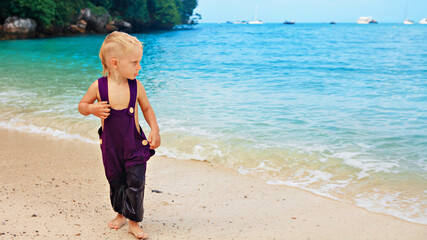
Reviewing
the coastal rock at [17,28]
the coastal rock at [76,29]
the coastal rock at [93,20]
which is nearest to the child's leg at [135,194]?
the coastal rock at [17,28]

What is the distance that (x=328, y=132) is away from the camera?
261 inches

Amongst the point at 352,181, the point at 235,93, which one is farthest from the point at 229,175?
the point at 235,93

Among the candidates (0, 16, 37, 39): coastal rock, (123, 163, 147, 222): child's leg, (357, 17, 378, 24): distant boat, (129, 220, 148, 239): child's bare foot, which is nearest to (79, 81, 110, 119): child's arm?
(123, 163, 147, 222): child's leg

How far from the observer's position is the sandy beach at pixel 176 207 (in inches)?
108

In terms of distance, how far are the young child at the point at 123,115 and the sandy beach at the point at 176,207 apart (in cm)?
38

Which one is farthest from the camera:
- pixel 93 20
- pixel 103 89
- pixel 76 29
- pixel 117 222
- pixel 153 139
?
pixel 93 20

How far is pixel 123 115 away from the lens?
2412mm

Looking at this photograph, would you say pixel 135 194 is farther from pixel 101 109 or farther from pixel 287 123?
pixel 287 123

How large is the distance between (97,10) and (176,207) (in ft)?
155

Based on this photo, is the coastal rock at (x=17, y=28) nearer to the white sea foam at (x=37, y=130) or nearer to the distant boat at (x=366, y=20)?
the white sea foam at (x=37, y=130)

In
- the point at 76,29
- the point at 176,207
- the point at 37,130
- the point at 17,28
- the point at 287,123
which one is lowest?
the point at 287,123

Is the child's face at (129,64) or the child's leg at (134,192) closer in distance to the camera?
the child's face at (129,64)

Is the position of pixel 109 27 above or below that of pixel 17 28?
below

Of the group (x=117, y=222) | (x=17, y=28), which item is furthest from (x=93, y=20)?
(x=117, y=222)
